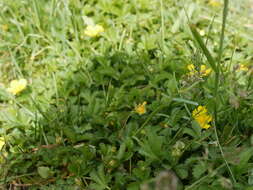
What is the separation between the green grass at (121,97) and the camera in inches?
53.5

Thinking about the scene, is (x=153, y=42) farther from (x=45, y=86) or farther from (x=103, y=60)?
(x=45, y=86)

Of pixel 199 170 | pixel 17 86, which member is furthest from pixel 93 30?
pixel 199 170

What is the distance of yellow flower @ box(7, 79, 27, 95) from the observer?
1.95m

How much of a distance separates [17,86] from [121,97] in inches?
29.0

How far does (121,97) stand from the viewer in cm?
175

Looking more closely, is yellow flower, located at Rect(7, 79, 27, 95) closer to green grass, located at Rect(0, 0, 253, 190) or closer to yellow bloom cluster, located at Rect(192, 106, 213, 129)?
green grass, located at Rect(0, 0, 253, 190)

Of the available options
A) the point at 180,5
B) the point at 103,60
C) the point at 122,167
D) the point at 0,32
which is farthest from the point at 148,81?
the point at 0,32

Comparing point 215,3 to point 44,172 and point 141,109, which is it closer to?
point 141,109

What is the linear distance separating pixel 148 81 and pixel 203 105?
18.5 inches

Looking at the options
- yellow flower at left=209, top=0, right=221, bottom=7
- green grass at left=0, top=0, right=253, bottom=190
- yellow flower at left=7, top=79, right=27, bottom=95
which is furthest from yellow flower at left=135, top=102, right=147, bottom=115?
yellow flower at left=209, top=0, right=221, bottom=7

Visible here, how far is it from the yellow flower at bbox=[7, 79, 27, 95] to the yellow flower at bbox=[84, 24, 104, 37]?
582mm

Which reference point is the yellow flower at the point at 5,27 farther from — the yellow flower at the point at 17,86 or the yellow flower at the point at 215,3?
the yellow flower at the point at 215,3

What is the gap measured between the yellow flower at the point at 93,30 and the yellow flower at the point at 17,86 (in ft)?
1.91

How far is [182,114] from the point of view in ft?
4.96
